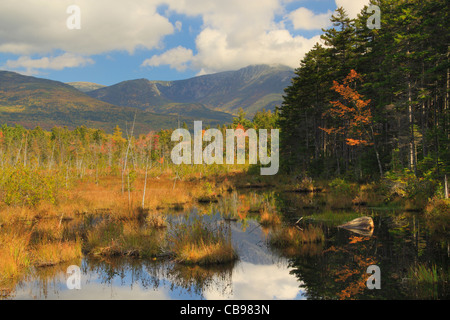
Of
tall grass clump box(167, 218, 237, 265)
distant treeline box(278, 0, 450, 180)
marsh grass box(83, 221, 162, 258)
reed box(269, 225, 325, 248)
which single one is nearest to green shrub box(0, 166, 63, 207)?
marsh grass box(83, 221, 162, 258)

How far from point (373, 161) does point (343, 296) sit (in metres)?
24.7

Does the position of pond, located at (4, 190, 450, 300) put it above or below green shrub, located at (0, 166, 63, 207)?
below

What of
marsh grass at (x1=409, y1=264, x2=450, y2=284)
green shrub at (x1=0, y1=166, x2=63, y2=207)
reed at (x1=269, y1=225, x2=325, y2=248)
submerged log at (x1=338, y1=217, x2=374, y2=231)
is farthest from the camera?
green shrub at (x1=0, y1=166, x2=63, y2=207)

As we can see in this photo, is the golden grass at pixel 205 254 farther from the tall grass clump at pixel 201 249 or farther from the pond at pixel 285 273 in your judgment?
the pond at pixel 285 273

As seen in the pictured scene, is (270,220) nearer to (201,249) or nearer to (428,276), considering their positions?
(201,249)

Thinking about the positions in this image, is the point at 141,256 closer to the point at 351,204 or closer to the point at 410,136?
the point at 351,204

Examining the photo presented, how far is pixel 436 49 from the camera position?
19.2 m

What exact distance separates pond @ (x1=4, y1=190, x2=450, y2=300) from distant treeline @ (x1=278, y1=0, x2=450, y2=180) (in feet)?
25.7

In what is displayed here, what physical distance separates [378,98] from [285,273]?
79.2 feet

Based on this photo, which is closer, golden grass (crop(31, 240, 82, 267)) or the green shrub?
golden grass (crop(31, 240, 82, 267))

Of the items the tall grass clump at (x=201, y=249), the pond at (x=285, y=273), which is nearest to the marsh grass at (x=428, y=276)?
the pond at (x=285, y=273)

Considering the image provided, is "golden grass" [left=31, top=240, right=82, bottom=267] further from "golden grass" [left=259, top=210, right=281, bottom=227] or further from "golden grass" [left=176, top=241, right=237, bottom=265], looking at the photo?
"golden grass" [left=259, top=210, right=281, bottom=227]

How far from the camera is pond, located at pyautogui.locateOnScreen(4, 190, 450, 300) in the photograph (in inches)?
282

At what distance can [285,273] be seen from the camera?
28.6ft
